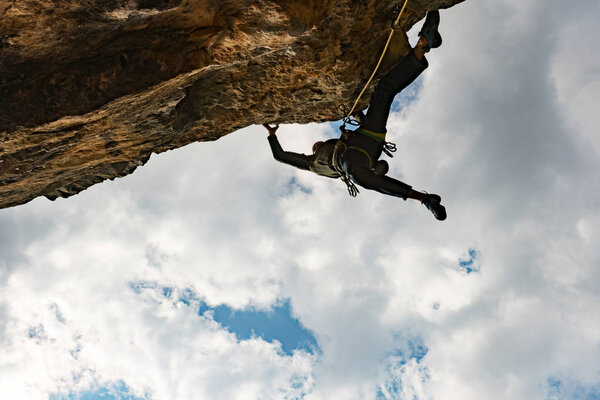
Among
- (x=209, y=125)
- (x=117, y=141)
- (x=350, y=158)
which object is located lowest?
(x=117, y=141)

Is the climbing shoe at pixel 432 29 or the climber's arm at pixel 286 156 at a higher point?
the climbing shoe at pixel 432 29

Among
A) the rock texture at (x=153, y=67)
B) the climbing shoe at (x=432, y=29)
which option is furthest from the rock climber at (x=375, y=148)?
the rock texture at (x=153, y=67)

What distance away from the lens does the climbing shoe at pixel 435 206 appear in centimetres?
567

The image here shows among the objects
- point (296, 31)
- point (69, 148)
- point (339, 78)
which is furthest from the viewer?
point (339, 78)

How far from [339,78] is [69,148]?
12.5 ft

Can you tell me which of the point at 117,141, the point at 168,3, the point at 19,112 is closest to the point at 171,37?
the point at 168,3

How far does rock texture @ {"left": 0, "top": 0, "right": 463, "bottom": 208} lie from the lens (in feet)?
13.9

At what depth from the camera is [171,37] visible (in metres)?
4.86

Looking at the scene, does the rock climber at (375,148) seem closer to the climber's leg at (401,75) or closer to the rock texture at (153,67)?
the climber's leg at (401,75)

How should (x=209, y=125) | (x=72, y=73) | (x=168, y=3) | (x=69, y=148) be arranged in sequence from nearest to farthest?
(x=168, y=3), (x=72, y=73), (x=69, y=148), (x=209, y=125)

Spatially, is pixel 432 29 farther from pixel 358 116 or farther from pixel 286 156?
pixel 286 156

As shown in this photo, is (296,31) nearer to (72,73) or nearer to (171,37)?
(171,37)

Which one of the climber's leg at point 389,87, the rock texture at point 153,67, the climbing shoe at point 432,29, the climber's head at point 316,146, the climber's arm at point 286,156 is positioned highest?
the climbing shoe at point 432,29

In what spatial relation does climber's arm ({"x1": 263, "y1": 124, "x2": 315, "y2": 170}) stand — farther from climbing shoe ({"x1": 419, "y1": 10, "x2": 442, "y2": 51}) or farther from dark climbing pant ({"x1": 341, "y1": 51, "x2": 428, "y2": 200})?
climbing shoe ({"x1": 419, "y1": 10, "x2": 442, "y2": 51})
